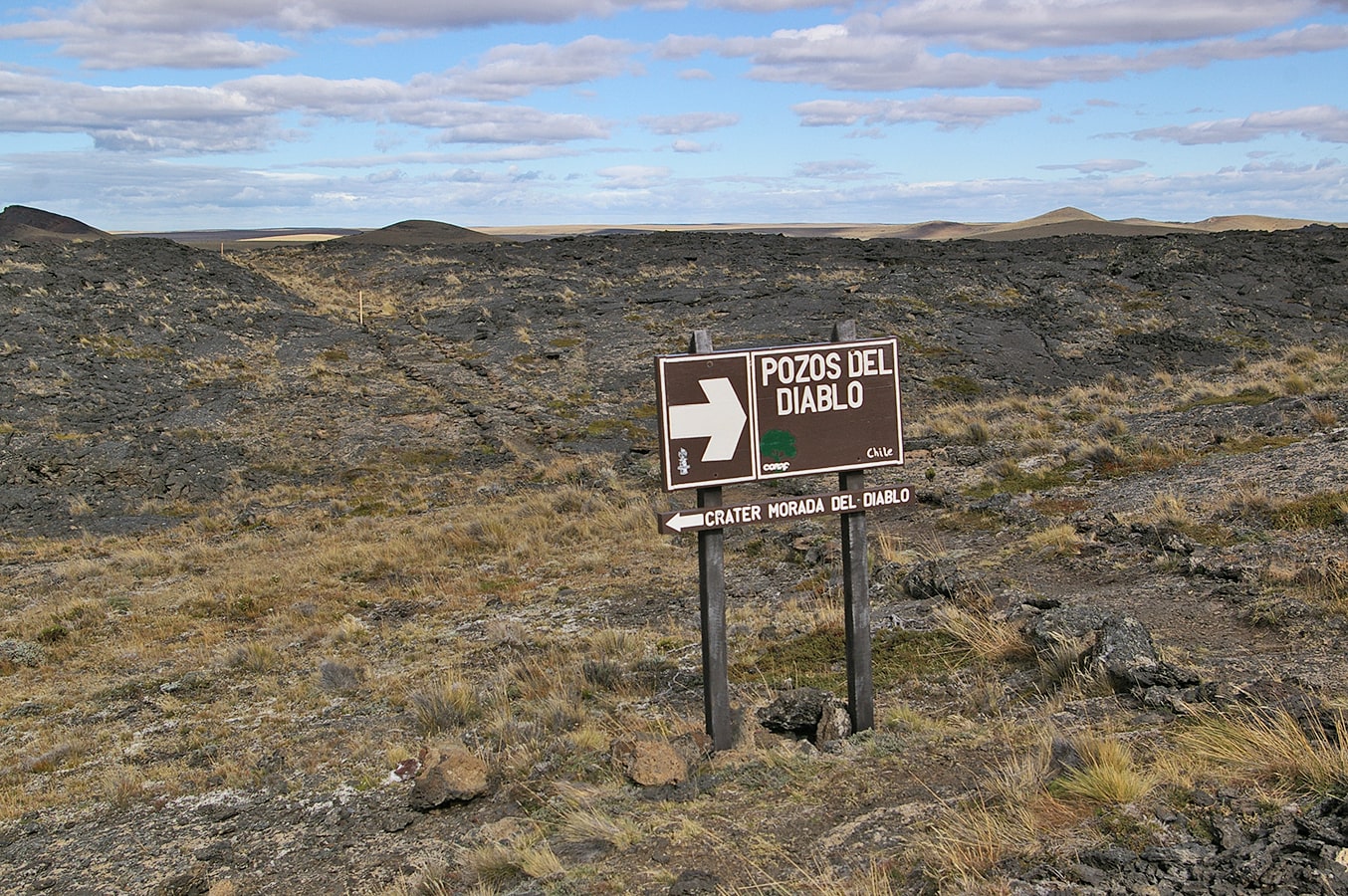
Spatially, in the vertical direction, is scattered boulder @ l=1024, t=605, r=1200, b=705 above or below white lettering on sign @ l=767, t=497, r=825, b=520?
below

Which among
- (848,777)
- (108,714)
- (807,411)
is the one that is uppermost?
(807,411)

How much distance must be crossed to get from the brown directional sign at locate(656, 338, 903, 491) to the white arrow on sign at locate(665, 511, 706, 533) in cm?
19

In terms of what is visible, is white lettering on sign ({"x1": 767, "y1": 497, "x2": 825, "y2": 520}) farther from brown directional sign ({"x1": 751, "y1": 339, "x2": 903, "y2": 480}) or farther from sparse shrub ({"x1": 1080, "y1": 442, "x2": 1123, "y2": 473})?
sparse shrub ({"x1": 1080, "y1": 442, "x2": 1123, "y2": 473})

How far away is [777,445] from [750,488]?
12.4 m

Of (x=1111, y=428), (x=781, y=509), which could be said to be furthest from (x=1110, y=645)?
(x=1111, y=428)

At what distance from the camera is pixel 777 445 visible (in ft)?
→ 22.1

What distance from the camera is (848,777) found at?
19.4 feet

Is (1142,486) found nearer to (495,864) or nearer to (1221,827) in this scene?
(1221,827)

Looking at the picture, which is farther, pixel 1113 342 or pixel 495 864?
pixel 1113 342

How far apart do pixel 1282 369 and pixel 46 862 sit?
80.2 feet

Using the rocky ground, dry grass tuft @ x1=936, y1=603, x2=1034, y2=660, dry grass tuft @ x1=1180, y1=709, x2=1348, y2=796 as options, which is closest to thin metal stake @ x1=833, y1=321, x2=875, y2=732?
the rocky ground

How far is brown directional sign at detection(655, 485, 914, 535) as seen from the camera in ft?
21.4

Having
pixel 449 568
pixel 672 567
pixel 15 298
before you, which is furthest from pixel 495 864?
pixel 15 298

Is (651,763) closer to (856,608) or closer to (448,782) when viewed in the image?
(448,782)
